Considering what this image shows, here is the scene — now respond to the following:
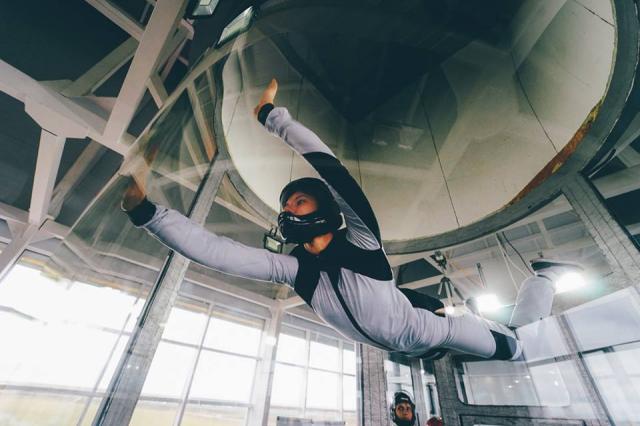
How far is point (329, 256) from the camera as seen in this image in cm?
82

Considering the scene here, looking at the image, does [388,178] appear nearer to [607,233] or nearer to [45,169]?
[607,233]

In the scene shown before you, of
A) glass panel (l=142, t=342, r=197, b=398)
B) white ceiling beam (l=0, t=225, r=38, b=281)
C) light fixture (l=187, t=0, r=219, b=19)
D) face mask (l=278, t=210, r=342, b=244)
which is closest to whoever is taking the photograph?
face mask (l=278, t=210, r=342, b=244)

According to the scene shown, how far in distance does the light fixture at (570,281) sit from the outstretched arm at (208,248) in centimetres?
153

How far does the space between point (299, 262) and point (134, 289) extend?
613mm

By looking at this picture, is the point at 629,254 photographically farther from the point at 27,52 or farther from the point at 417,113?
the point at 27,52

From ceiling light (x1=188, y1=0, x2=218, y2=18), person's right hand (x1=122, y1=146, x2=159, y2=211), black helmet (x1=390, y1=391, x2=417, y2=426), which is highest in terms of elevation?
ceiling light (x1=188, y1=0, x2=218, y2=18)

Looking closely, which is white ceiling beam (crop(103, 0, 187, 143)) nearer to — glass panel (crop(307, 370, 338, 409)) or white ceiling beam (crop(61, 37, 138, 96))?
white ceiling beam (crop(61, 37, 138, 96))

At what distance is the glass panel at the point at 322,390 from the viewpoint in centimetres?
832

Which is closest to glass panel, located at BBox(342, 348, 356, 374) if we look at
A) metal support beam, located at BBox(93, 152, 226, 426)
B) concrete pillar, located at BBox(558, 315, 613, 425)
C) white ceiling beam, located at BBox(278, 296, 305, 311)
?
white ceiling beam, located at BBox(278, 296, 305, 311)

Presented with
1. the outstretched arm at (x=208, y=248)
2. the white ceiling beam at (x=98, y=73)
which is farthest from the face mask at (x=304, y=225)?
the white ceiling beam at (x=98, y=73)

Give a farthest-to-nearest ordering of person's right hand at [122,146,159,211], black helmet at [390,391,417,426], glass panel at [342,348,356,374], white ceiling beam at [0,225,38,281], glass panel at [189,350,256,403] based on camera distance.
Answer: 1. glass panel at [342,348,356,374]
2. glass panel at [189,350,256,403]
3. white ceiling beam at [0,225,38,281]
4. black helmet at [390,391,417,426]
5. person's right hand at [122,146,159,211]

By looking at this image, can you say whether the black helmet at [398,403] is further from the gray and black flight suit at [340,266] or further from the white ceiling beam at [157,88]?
the white ceiling beam at [157,88]

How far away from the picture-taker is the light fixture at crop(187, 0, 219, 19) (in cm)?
110

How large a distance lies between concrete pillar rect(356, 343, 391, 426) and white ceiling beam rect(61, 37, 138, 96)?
11.2 feet
